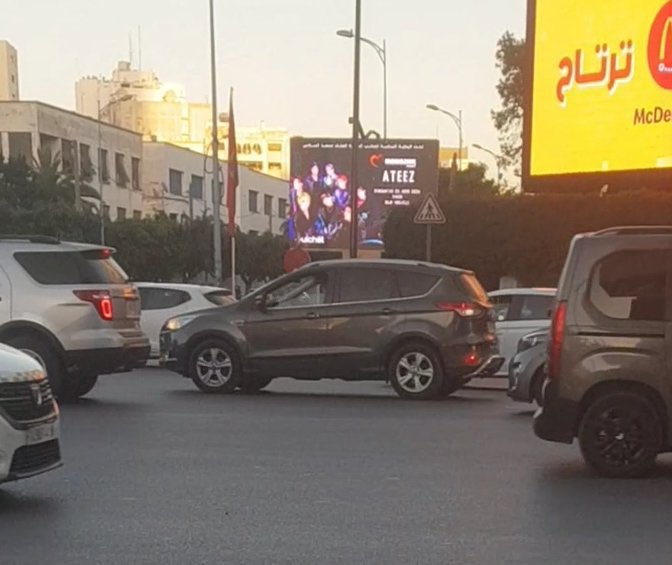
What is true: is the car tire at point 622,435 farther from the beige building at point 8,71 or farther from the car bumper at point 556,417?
the beige building at point 8,71

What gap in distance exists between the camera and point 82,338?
12914 mm

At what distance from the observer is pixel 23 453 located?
7.20 metres

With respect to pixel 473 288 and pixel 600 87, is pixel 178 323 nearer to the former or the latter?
pixel 473 288

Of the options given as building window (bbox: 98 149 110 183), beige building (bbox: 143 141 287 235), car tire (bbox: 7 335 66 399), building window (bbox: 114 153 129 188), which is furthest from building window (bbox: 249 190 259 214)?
car tire (bbox: 7 335 66 399)

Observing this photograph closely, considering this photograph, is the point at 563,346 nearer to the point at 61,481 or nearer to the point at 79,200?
the point at 61,481

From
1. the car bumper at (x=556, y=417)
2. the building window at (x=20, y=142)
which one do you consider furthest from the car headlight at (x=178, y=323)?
the building window at (x=20, y=142)

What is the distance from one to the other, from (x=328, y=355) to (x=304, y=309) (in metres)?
0.66

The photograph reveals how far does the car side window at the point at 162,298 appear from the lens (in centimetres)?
1930

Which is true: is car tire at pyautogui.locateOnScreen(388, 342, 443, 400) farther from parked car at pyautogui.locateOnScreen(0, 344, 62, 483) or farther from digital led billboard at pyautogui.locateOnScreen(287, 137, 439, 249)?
digital led billboard at pyautogui.locateOnScreen(287, 137, 439, 249)

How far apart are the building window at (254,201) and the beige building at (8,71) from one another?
38587 millimetres

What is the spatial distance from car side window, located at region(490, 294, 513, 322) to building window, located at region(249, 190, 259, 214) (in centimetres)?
7024

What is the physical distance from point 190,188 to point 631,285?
224 feet

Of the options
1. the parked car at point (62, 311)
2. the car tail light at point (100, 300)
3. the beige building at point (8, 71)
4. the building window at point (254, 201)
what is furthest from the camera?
the beige building at point (8, 71)

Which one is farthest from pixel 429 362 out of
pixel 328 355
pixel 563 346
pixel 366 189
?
pixel 366 189
